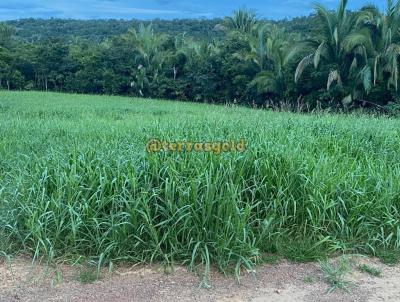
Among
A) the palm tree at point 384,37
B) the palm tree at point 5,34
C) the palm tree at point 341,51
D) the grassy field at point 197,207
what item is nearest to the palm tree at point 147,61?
the palm tree at point 5,34

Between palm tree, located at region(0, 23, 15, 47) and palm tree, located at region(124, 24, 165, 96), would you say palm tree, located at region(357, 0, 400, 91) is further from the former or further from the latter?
palm tree, located at region(0, 23, 15, 47)

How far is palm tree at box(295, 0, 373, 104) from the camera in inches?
723

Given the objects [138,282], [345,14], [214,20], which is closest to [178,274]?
[138,282]

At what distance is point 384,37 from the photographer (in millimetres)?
18359

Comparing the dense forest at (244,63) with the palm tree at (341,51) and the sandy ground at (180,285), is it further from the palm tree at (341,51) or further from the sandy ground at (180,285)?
the sandy ground at (180,285)

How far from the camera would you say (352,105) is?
18.9 m

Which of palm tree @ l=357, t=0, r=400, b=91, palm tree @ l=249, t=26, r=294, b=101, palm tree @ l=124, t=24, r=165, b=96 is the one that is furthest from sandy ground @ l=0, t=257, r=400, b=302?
palm tree @ l=124, t=24, r=165, b=96

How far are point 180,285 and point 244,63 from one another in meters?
22.4

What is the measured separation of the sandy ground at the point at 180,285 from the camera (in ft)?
9.57

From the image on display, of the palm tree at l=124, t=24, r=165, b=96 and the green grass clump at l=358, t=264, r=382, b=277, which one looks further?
the palm tree at l=124, t=24, r=165, b=96

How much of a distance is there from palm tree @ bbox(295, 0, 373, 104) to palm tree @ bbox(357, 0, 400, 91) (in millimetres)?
436

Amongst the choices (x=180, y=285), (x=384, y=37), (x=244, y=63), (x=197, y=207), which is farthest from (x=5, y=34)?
(x=180, y=285)

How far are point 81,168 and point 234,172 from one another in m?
1.27

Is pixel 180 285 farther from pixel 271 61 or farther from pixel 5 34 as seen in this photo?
pixel 5 34
